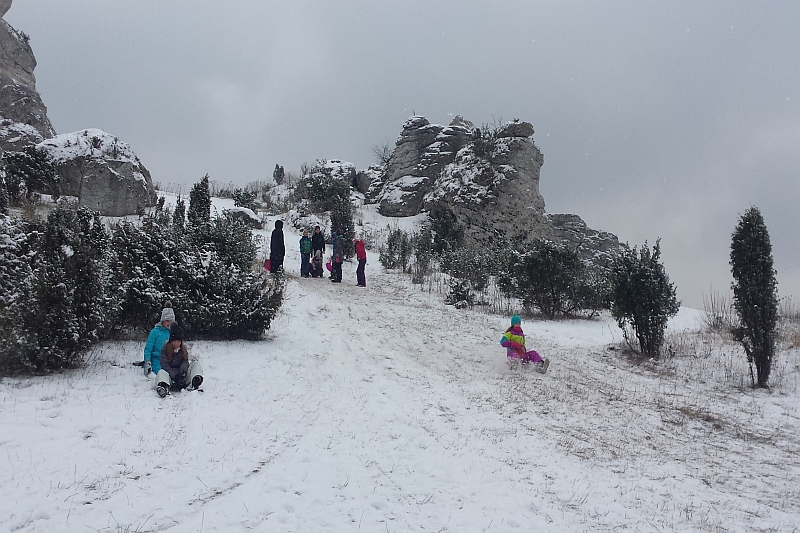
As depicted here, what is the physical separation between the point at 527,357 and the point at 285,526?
605 cm

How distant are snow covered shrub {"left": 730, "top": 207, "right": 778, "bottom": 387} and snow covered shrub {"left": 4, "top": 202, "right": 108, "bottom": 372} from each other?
10418 millimetres

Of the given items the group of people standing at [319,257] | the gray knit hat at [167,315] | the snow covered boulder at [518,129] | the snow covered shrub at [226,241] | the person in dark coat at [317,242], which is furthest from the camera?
the snow covered boulder at [518,129]

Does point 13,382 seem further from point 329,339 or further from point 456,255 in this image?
point 456,255

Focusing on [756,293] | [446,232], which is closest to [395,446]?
[756,293]

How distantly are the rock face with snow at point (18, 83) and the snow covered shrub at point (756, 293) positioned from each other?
109ft

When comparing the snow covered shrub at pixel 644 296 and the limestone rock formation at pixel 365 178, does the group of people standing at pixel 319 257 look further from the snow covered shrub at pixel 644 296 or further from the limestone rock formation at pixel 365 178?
the limestone rock formation at pixel 365 178

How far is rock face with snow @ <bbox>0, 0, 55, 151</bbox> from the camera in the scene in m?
28.0

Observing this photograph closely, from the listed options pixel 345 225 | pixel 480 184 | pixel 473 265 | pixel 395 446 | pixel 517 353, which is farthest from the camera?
pixel 480 184

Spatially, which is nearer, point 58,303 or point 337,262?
point 58,303

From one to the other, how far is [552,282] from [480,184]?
13157 millimetres

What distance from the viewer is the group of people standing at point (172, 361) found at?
6.13 meters

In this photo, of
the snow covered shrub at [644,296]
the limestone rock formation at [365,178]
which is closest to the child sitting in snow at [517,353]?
the snow covered shrub at [644,296]

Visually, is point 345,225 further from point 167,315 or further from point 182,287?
point 167,315

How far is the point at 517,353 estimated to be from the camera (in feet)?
28.1
